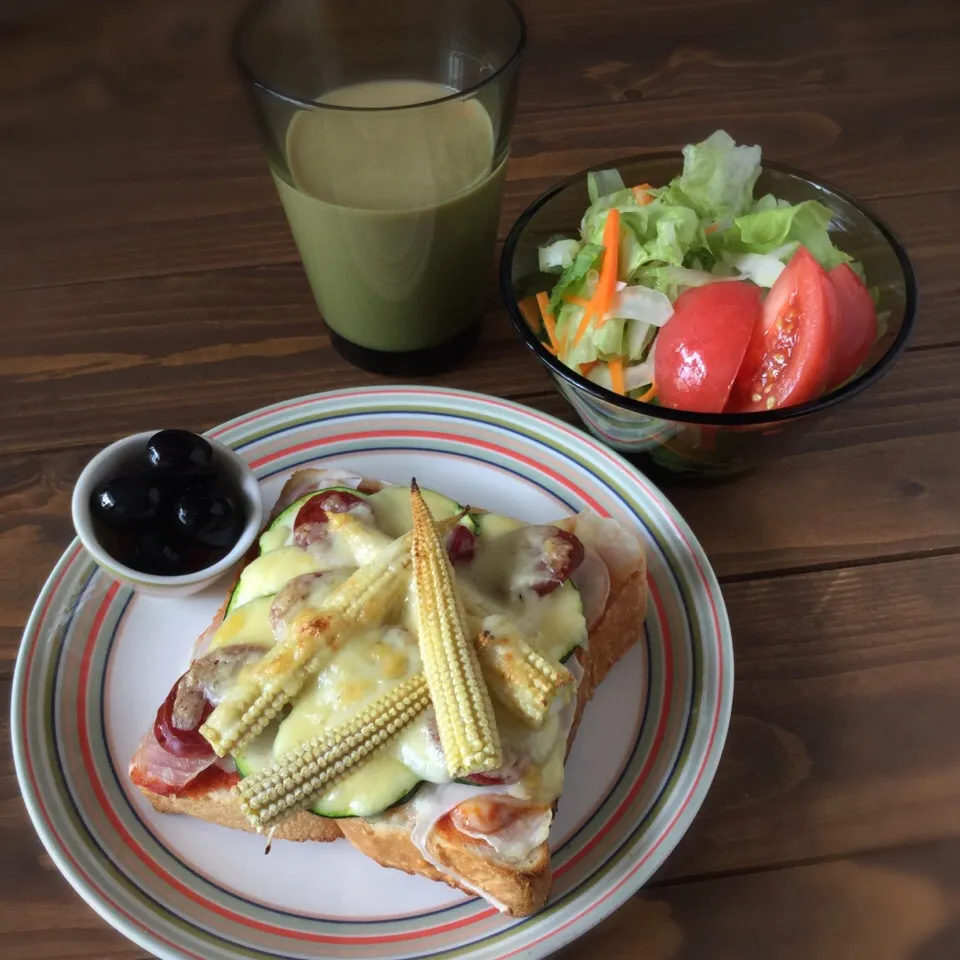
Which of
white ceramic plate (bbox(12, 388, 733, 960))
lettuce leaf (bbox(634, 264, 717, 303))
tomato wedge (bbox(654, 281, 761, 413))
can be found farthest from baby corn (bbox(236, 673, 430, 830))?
lettuce leaf (bbox(634, 264, 717, 303))

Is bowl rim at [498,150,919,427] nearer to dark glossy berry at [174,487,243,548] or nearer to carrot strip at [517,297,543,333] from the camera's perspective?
carrot strip at [517,297,543,333]

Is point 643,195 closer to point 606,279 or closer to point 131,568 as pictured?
point 606,279

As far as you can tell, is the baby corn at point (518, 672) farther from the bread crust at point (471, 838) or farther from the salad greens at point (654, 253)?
the salad greens at point (654, 253)

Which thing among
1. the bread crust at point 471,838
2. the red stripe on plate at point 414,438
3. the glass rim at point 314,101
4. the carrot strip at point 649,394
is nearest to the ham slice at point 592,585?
the bread crust at point 471,838

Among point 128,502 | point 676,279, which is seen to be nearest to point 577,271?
point 676,279

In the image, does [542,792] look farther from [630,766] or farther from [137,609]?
[137,609]

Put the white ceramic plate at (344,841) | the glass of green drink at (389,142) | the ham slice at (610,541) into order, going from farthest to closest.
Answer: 1. the glass of green drink at (389,142)
2. the ham slice at (610,541)
3. the white ceramic plate at (344,841)

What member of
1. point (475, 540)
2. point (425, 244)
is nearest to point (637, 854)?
point (475, 540)

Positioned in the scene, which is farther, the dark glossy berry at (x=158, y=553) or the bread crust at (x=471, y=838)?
the dark glossy berry at (x=158, y=553)
